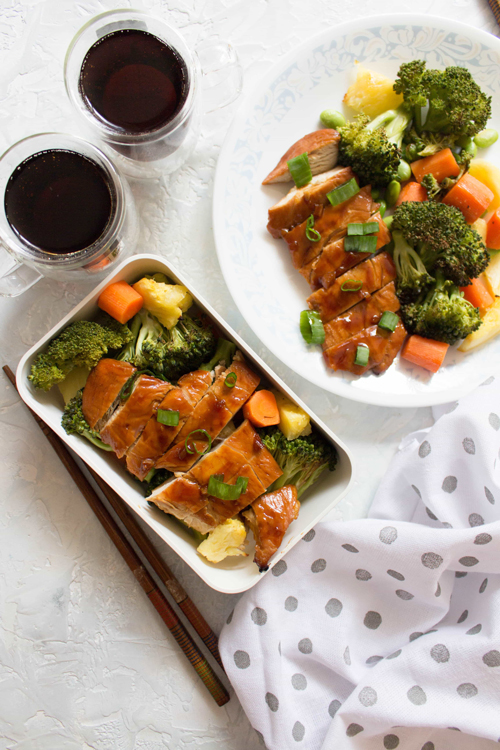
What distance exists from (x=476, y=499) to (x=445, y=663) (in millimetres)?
808

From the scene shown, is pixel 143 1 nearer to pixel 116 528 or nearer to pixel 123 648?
pixel 116 528

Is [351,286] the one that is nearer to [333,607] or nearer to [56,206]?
[56,206]

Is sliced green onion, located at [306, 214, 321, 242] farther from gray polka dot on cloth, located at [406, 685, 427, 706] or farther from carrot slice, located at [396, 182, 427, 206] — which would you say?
gray polka dot on cloth, located at [406, 685, 427, 706]

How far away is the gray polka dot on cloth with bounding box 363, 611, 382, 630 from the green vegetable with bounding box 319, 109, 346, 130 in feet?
8.45

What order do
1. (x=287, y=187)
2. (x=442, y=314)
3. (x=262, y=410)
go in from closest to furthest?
1. (x=262, y=410)
2. (x=442, y=314)
3. (x=287, y=187)

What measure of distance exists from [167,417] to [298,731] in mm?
1731

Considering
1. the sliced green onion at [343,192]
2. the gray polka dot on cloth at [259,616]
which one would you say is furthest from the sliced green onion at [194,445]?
the sliced green onion at [343,192]

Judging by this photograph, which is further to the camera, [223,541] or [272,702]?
[272,702]

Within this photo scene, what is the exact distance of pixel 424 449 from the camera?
2555 mm

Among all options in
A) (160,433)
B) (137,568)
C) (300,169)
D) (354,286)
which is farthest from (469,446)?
(137,568)

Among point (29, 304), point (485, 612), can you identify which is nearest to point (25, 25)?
point (29, 304)

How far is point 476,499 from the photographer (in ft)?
8.24

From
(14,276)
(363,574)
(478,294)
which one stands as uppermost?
(478,294)

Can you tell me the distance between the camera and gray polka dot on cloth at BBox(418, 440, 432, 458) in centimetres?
254
